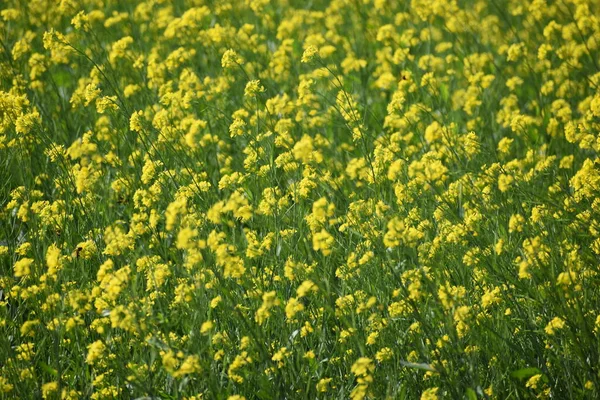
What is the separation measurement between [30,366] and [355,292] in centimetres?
135

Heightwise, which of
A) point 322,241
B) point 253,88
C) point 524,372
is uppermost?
point 253,88

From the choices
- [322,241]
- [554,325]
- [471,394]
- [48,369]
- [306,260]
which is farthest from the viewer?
[306,260]

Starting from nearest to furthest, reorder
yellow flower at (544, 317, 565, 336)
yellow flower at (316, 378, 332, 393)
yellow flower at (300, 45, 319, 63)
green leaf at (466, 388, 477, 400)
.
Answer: green leaf at (466, 388, 477, 400) → yellow flower at (544, 317, 565, 336) → yellow flower at (316, 378, 332, 393) → yellow flower at (300, 45, 319, 63)

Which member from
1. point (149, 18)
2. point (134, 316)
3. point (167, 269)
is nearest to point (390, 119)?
point (167, 269)

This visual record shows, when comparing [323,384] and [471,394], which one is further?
[323,384]

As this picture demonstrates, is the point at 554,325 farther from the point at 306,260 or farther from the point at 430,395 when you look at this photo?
the point at 306,260

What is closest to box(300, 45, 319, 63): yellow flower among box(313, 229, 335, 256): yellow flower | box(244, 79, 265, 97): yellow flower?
box(244, 79, 265, 97): yellow flower

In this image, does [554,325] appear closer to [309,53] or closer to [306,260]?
[306,260]

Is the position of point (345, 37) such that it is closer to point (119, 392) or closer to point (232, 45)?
point (232, 45)

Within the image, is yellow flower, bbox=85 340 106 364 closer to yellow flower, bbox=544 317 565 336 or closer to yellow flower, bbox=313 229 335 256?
yellow flower, bbox=313 229 335 256

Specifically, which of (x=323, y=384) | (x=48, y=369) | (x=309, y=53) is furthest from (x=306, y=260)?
(x=48, y=369)

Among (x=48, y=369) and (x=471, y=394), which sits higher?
(x=471, y=394)

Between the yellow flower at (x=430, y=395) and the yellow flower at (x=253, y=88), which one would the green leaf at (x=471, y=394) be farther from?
the yellow flower at (x=253, y=88)

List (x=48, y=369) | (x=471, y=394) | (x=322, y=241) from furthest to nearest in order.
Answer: (x=48, y=369)
(x=322, y=241)
(x=471, y=394)
